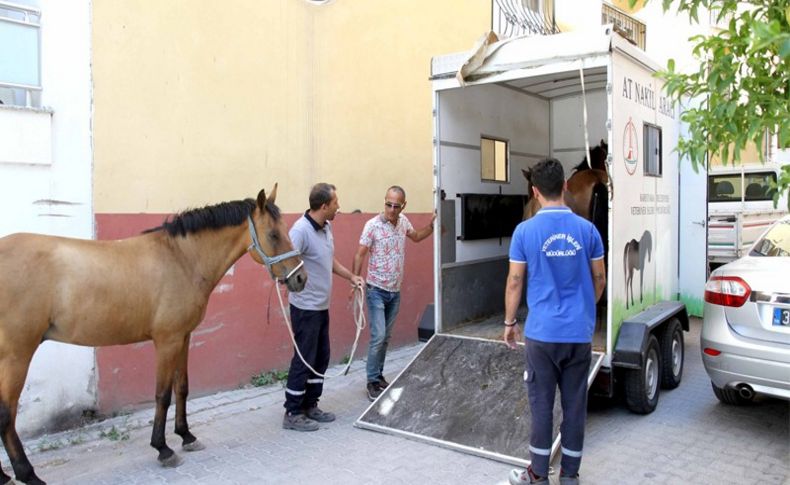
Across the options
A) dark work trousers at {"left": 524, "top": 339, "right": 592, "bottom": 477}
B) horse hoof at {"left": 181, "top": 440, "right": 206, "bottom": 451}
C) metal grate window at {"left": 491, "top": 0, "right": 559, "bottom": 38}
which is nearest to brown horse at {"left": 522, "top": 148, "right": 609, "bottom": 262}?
dark work trousers at {"left": 524, "top": 339, "right": 592, "bottom": 477}

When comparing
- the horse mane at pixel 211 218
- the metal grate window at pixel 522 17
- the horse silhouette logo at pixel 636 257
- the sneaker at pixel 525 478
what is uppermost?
the metal grate window at pixel 522 17

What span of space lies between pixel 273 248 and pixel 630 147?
3.00 m

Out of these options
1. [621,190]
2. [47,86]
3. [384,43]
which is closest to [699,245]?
[621,190]

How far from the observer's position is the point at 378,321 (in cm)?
543

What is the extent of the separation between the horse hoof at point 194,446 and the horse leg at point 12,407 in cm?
97

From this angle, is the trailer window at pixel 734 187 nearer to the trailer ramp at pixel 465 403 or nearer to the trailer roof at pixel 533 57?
the trailer roof at pixel 533 57

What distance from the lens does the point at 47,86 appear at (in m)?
4.61

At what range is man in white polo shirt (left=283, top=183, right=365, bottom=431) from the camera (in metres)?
4.76

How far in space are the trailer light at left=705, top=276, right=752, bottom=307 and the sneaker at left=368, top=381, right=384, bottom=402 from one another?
281 cm

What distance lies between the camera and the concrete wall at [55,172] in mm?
4434

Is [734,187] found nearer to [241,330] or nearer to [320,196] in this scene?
[320,196]

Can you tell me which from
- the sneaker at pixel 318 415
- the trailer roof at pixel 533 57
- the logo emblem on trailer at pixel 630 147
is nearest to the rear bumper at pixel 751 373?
the logo emblem on trailer at pixel 630 147

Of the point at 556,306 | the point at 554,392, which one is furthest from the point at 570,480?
the point at 556,306

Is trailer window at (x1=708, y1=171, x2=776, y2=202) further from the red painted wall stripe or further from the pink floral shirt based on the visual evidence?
the pink floral shirt
